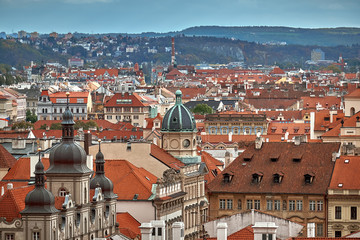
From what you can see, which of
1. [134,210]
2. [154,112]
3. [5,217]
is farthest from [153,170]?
[154,112]

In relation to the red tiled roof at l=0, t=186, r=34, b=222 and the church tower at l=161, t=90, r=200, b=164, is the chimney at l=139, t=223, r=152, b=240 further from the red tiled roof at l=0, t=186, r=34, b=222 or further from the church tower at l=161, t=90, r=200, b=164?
the church tower at l=161, t=90, r=200, b=164

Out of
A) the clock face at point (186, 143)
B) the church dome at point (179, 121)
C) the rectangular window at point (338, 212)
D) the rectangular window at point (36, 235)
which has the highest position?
the church dome at point (179, 121)

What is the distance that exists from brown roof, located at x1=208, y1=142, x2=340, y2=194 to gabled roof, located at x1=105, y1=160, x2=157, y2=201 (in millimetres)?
6748

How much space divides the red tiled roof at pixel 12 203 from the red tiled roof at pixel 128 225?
4854 millimetres

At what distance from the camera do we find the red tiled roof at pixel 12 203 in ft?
190

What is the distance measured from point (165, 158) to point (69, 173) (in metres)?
19.9

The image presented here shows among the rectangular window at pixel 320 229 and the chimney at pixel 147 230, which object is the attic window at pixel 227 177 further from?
the chimney at pixel 147 230

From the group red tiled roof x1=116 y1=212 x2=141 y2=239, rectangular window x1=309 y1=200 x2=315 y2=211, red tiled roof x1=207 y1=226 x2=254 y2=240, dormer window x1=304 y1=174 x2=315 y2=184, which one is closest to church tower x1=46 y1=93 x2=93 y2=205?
red tiled roof x1=116 y1=212 x2=141 y2=239

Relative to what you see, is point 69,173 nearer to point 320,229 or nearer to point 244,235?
point 244,235

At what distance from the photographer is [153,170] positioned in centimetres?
7856

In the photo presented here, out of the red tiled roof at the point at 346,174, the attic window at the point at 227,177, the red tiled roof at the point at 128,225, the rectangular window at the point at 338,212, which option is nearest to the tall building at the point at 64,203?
the red tiled roof at the point at 128,225

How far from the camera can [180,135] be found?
81.7m

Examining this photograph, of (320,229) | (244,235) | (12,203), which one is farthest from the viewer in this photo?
(320,229)

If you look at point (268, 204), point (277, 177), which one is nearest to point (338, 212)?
point (268, 204)
